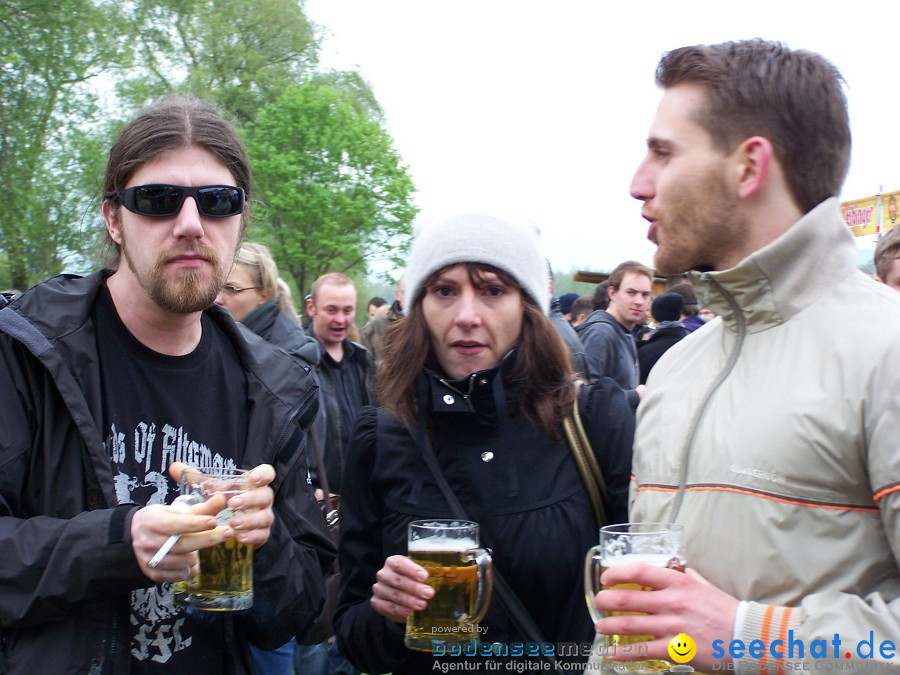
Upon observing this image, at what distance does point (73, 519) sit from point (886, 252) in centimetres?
378

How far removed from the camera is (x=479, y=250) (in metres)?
2.36

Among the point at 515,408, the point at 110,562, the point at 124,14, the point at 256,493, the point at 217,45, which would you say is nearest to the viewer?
the point at 110,562

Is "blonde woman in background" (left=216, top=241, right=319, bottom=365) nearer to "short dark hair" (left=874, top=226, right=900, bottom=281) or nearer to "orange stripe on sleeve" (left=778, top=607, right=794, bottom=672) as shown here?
"short dark hair" (left=874, top=226, right=900, bottom=281)

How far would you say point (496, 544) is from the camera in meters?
2.20

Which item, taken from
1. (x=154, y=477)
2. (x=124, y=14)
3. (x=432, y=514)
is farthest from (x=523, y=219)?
(x=124, y=14)

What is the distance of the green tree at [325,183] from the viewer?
121ft

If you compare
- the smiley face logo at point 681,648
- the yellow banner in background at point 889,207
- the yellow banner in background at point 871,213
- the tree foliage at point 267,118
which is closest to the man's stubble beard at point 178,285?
the smiley face logo at point 681,648

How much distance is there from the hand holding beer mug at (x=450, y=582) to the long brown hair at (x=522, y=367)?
1.58ft

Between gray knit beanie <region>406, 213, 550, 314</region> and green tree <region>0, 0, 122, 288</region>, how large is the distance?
20.3 metres

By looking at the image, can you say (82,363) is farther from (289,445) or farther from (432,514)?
(432,514)

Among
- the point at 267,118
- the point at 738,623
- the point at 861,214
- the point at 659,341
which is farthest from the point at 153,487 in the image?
the point at 267,118

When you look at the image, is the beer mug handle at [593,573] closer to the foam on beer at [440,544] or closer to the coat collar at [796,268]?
the foam on beer at [440,544]

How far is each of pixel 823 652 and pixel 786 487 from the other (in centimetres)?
30

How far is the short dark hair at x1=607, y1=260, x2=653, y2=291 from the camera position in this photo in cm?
748
